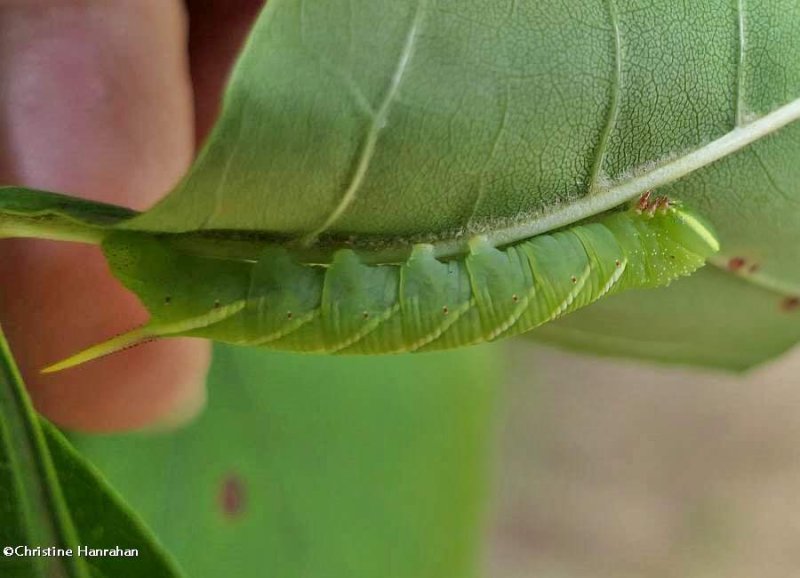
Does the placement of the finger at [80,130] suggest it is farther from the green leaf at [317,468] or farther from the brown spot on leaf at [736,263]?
the brown spot on leaf at [736,263]

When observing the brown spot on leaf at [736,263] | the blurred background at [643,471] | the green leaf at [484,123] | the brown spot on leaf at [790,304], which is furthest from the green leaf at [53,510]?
the blurred background at [643,471]

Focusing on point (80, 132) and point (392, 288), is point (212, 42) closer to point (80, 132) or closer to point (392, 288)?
point (80, 132)

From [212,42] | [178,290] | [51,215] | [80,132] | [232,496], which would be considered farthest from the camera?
[232,496]

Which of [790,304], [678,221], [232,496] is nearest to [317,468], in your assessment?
[232,496]

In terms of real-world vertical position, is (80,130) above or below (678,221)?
above

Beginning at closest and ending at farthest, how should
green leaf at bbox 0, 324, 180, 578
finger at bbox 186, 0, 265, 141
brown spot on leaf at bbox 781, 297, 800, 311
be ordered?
1. green leaf at bbox 0, 324, 180, 578
2. brown spot on leaf at bbox 781, 297, 800, 311
3. finger at bbox 186, 0, 265, 141

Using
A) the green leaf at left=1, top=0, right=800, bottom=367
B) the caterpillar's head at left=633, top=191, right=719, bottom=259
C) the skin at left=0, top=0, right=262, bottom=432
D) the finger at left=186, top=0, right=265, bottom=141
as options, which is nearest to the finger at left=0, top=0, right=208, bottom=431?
the skin at left=0, top=0, right=262, bottom=432

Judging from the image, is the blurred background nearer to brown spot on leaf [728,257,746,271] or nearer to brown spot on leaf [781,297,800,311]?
brown spot on leaf [781,297,800,311]

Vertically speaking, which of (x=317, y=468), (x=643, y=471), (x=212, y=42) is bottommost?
(x=317, y=468)
